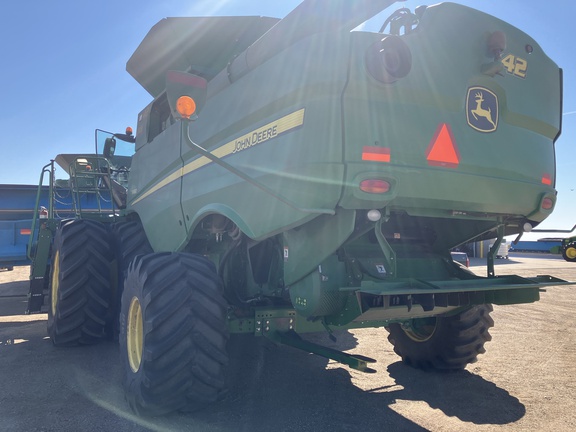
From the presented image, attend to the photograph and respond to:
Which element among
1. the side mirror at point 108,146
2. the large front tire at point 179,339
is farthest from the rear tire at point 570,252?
the large front tire at point 179,339

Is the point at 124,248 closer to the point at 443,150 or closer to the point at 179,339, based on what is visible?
the point at 179,339

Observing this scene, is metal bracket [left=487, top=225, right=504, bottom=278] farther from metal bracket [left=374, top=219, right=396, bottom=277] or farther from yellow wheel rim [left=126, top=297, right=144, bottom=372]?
yellow wheel rim [left=126, top=297, right=144, bottom=372]

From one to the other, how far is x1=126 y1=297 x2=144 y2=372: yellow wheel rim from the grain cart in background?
0.02 m

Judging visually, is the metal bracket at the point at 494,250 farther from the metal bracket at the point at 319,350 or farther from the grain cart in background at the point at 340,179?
A: the metal bracket at the point at 319,350

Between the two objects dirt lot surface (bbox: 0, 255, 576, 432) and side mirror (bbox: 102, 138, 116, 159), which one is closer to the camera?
dirt lot surface (bbox: 0, 255, 576, 432)

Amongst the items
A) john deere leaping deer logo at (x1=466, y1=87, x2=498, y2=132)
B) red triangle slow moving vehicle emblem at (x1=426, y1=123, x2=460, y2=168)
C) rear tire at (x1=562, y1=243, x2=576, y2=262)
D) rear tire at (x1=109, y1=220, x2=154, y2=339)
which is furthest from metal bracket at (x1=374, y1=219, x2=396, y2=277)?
rear tire at (x1=562, y1=243, x2=576, y2=262)

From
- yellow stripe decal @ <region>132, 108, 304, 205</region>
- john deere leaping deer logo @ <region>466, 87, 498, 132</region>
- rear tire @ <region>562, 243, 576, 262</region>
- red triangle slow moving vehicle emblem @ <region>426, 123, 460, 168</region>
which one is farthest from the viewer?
rear tire @ <region>562, 243, 576, 262</region>

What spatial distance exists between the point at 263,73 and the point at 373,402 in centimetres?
265

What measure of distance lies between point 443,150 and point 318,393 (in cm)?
223

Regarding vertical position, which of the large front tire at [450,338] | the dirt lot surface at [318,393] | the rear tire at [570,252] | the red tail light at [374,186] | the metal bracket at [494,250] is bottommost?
the dirt lot surface at [318,393]

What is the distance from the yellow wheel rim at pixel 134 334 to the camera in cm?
338

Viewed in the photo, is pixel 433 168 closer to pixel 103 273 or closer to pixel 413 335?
pixel 413 335

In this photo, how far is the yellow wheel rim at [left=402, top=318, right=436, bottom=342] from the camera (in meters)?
4.00

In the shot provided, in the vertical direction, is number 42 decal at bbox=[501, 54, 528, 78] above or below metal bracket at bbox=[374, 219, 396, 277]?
above
